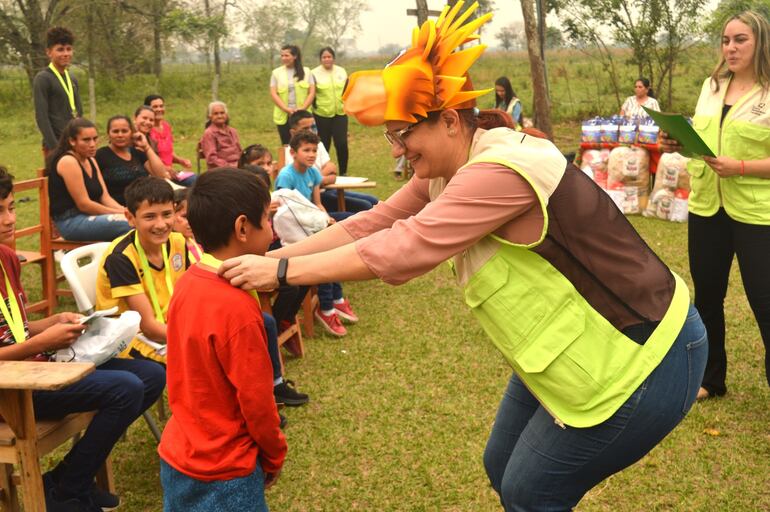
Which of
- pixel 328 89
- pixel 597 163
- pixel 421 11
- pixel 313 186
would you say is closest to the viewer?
pixel 313 186

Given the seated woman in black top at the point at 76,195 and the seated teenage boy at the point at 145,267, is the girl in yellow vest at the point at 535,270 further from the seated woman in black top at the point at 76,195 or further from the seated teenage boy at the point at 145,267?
the seated woman in black top at the point at 76,195

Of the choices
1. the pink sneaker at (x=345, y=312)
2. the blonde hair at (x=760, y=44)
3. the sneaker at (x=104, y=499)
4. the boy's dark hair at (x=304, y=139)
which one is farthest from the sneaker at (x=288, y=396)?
the blonde hair at (x=760, y=44)

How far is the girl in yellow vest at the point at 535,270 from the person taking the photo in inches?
73.4

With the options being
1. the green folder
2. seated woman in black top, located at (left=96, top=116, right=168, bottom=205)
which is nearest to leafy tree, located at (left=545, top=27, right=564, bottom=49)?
seated woman in black top, located at (left=96, top=116, right=168, bottom=205)

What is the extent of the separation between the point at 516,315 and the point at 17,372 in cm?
164

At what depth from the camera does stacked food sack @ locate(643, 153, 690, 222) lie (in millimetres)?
8695

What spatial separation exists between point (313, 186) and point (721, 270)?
3.31 m

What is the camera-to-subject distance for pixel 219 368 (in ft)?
7.09

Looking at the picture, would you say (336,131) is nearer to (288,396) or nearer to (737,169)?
(288,396)

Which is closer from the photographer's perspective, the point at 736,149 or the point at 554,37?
the point at 736,149

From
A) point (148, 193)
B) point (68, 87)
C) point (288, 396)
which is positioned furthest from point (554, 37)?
point (148, 193)

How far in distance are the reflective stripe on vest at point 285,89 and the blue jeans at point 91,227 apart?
515 cm

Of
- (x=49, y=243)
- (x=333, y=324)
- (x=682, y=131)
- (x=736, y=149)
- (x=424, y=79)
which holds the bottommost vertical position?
(x=333, y=324)

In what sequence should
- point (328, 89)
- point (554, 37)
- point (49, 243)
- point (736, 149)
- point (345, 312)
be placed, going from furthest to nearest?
point (554, 37), point (328, 89), point (345, 312), point (49, 243), point (736, 149)
